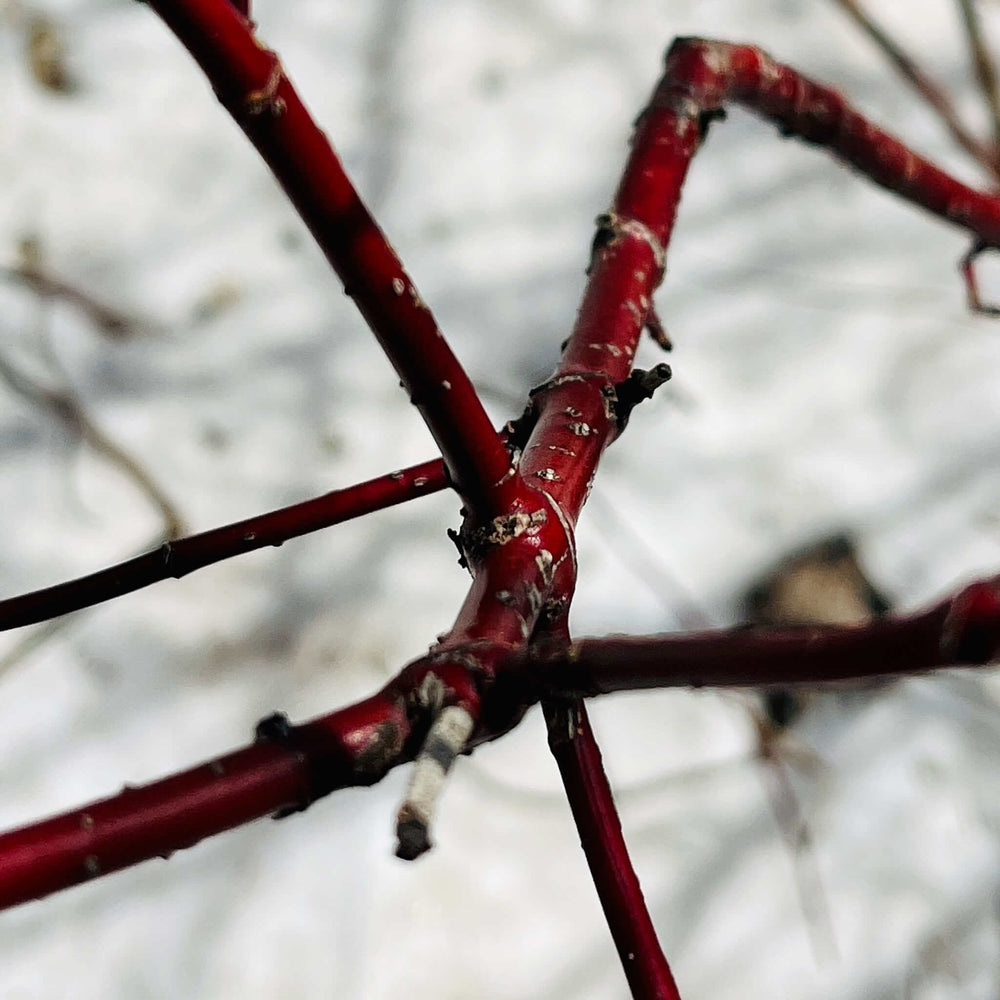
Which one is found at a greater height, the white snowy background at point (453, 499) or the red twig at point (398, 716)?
the white snowy background at point (453, 499)

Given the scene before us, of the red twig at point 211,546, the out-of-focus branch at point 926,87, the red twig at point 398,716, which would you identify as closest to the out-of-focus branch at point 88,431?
the red twig at point 211,546

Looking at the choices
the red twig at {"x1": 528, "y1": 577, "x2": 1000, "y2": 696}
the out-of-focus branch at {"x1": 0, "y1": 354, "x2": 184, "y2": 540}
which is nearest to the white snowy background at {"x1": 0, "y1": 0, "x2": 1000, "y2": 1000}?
the out-of-focus branch at {"x1": 0, "y1": 354, "x2": 184, "y2": 540}

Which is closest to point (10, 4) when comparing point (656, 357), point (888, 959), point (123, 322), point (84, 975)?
point (123, 322)

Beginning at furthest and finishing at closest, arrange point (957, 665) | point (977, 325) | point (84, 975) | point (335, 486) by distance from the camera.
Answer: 1. point (977, 325)
2. point (335, 486)
3. point (84, 975)
4. point (957, 665)

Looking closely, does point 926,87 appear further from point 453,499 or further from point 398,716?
point 398,716

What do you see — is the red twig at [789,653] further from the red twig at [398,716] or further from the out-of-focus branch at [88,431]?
the out-of-focus branch at [88,431]

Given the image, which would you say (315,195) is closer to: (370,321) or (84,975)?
(370,321)

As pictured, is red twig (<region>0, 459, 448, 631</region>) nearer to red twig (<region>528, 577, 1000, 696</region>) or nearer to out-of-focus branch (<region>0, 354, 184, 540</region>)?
red twig (<region>528, 577, 1000, 696</region>)
